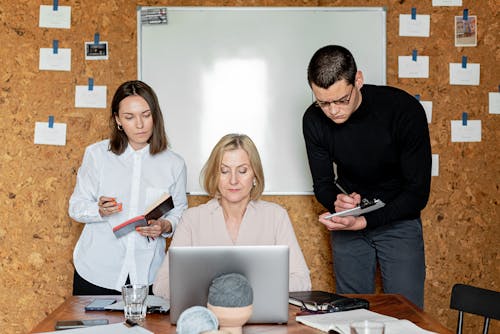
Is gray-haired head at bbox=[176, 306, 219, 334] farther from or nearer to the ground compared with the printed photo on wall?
nearer to the ground

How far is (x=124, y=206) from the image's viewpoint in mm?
2596

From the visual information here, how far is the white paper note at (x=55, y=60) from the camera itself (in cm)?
336

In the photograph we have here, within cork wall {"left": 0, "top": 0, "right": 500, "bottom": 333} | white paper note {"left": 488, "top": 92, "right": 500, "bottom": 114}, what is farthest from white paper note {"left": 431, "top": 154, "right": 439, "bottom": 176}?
white paper note {"left": 488, "top": 92, "right": 500, "bottom": 114}

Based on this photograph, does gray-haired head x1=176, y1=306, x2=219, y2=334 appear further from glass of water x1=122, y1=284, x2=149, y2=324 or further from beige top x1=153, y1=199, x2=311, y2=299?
beige top x1=153, y1=199, x2=311, y2=299

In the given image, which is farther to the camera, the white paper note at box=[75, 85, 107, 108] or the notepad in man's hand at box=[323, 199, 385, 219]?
the white paper note at box=[75, 85, 107, 108]

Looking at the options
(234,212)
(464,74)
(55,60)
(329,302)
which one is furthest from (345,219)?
(55,60)

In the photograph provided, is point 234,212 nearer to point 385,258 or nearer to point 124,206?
point 124,206

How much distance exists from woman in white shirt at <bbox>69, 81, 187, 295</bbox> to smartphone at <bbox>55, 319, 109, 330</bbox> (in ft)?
2.77

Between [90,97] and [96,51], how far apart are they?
26 cm

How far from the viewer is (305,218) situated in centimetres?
340

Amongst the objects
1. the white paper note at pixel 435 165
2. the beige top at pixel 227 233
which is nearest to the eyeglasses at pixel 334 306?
the beige top at pixel 227 233

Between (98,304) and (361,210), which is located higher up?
(361,210)

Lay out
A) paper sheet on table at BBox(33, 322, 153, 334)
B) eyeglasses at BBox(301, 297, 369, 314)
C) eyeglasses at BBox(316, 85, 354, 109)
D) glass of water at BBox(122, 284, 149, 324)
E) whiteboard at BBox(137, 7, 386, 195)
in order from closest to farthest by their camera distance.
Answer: paper sheet on table at BBox(33, 322, 153, 334) → glass of water at BBox(122, 284, 149, 324) → eyeglasses at BBox(301, 297, 369, 314) → eyeglasses at BBox(316, 85, 354, 109) → whiteboard at BBox(137, 7, 386, 195)

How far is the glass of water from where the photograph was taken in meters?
1.68
